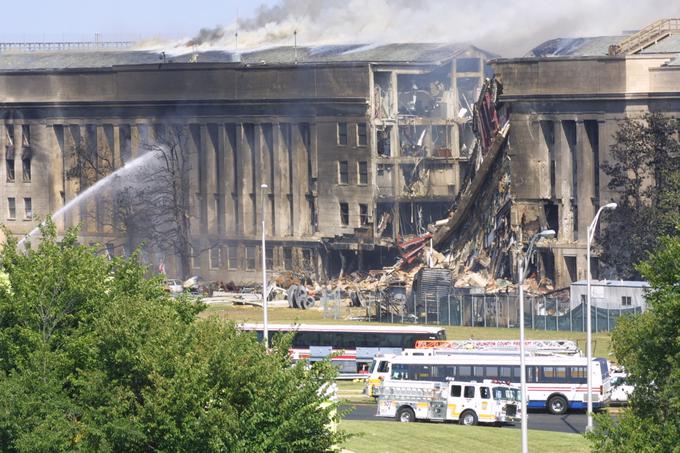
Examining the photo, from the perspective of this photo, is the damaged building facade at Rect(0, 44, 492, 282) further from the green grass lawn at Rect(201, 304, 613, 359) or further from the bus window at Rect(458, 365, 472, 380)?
the bus window at Rect(458, 365, 472, 380)

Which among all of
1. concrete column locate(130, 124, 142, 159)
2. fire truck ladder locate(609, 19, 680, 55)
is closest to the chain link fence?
fire truck ladder locate(609, 19, 680, 55)

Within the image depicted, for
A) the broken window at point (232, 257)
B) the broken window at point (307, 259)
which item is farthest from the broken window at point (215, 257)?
the broken window at point (307, 259)

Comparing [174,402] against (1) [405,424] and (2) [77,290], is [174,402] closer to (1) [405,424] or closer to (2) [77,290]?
(2) [77,290]

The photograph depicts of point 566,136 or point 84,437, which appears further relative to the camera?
point 566,136

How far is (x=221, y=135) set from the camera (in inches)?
4582

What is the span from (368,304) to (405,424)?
35095 mm

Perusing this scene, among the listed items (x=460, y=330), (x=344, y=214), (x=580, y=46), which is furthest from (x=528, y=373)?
(x=344, y=214)

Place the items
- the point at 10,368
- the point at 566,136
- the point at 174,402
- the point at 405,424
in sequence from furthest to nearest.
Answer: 1. the point at 566,136
2. the point at 405,424
3. the point at 10,368
4. the point at 174,402

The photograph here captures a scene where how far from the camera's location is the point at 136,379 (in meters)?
44.2

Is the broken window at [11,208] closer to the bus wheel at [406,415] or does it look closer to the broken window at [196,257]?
the broken window at [196,257]

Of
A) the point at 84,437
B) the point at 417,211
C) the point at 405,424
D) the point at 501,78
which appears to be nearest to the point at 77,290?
the point at 84,437

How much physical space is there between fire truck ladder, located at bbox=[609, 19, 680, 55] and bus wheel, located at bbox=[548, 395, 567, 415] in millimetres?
40201

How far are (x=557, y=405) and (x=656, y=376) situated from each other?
22010 mm

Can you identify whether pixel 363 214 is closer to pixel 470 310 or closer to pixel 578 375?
pixel 470 310
